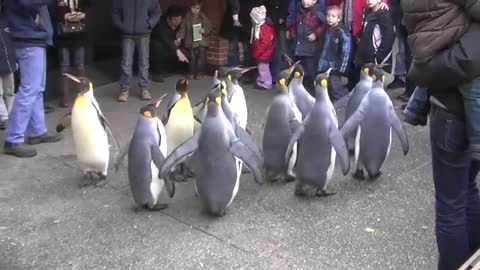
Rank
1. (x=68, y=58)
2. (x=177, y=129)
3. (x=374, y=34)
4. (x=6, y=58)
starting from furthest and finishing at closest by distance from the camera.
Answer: (x=68, y=58), (x=374, y=34), (x=6, y=58), (x=177, y=129)

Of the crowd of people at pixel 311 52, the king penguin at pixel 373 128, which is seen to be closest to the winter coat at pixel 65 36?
the crowd of people at pixel 311 52

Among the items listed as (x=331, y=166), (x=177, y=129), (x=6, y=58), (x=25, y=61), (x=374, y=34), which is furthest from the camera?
(x=374, y=34)

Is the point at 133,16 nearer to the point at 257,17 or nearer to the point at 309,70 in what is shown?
the point at 257,17

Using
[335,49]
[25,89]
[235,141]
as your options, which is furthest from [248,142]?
[335,49]

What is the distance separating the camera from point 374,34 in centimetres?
658

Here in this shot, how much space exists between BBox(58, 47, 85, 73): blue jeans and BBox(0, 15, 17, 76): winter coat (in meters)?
1.43

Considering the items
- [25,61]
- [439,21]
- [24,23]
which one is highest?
[439,21]

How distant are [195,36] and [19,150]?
312 cm

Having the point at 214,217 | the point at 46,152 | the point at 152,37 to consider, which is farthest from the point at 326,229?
the point at 152,37

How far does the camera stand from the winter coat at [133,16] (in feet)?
23.2

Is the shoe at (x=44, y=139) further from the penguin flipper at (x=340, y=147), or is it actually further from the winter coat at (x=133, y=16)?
the penguin flipper at (x=340, y=147)

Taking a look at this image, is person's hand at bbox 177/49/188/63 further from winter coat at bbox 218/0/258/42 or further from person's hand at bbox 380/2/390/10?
person's hand at bbox 380/2/390/10

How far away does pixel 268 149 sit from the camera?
479cm

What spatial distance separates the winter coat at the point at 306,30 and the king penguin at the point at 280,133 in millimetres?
2222
